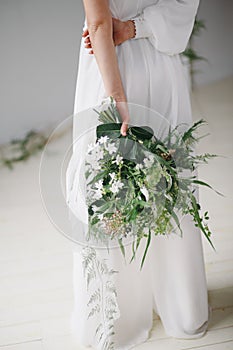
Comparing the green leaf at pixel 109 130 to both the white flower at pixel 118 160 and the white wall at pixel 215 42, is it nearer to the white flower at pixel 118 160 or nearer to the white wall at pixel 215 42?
the white flower at pixel 118 160

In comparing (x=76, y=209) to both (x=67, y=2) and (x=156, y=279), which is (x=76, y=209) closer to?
(x=156, y=279)

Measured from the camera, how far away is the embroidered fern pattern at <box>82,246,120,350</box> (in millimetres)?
2367

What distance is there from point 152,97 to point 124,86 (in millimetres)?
96

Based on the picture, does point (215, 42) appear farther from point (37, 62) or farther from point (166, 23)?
point (166, 23)

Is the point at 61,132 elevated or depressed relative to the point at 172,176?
elevated

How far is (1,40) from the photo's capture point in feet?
14.9

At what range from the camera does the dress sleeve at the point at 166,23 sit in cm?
230

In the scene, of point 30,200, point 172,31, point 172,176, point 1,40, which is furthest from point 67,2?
point 172,176

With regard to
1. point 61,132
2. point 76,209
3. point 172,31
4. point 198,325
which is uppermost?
point 172,31

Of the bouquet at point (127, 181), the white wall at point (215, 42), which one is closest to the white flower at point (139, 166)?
the bouquet at point (127, 181)

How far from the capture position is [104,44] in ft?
7.22

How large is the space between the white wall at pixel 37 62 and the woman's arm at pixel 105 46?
2.41m

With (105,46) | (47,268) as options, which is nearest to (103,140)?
(105,46)

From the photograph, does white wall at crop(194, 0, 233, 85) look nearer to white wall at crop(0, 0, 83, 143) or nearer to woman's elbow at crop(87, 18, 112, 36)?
white wall at crop(0, 0, 83, 143)
